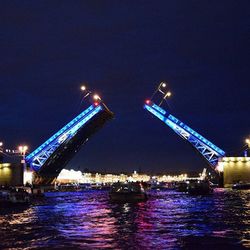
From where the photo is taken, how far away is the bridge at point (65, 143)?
214 ft

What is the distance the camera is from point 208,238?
51.7ft

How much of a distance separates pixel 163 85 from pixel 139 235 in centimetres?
6559

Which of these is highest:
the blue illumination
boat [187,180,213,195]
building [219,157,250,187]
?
the blue illumination

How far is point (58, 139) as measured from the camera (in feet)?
227

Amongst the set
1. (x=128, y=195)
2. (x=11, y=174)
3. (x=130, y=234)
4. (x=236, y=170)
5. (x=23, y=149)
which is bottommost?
(x=130, y=234)

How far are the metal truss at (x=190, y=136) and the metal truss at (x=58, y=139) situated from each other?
10.0m

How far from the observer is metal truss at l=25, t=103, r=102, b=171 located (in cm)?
6494

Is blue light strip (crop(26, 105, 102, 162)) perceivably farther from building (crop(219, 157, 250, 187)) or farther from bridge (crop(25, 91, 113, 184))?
building (crop(219, 157, 250, 187))

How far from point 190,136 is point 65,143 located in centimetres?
1774

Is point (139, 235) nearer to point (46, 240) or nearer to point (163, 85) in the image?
point (46, 240)

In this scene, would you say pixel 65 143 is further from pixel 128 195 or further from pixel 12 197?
pixel 12 197

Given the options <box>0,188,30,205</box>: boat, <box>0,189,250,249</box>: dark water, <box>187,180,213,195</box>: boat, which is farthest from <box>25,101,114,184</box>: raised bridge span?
<box>0,189,250,249</box>: dark water

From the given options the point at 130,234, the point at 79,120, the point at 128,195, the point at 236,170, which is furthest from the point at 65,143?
the point at 130,234

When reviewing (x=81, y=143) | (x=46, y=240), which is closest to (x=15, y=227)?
(x=46, y=240)
